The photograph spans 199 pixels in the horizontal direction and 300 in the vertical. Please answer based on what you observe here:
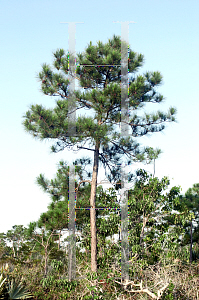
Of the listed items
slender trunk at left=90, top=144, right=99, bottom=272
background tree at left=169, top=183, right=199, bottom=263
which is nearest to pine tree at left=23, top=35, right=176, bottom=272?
slender trunk at left=90, top=144, right=99, bottom=272

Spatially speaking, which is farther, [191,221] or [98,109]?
[191,221]

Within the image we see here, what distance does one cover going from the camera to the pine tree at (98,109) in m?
7.58

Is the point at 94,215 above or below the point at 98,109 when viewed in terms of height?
below

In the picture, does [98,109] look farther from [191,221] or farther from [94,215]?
[191,221]

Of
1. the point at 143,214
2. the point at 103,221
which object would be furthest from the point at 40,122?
the point at 143,214

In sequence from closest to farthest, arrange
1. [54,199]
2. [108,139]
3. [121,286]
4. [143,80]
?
[121,286]
[108,139]
[143,80]
[54,199]

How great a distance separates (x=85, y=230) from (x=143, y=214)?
1463 millimetres

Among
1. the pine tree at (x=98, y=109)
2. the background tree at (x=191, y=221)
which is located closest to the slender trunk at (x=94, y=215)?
the pine tree at (x=98, y=109)

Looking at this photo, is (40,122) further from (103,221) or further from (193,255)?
(193,255)

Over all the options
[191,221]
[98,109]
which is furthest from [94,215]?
[191,221]

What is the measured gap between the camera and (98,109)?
25.5 feet

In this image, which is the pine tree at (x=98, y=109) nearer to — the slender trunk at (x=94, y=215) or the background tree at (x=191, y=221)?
the slender trunk at (x=94, y=215)

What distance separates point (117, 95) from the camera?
7.70 m

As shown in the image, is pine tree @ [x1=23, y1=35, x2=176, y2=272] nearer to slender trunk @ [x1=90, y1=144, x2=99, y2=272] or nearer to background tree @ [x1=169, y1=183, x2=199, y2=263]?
slender trunk @ [x1=90, y1=144, x2=99, y2=272]
